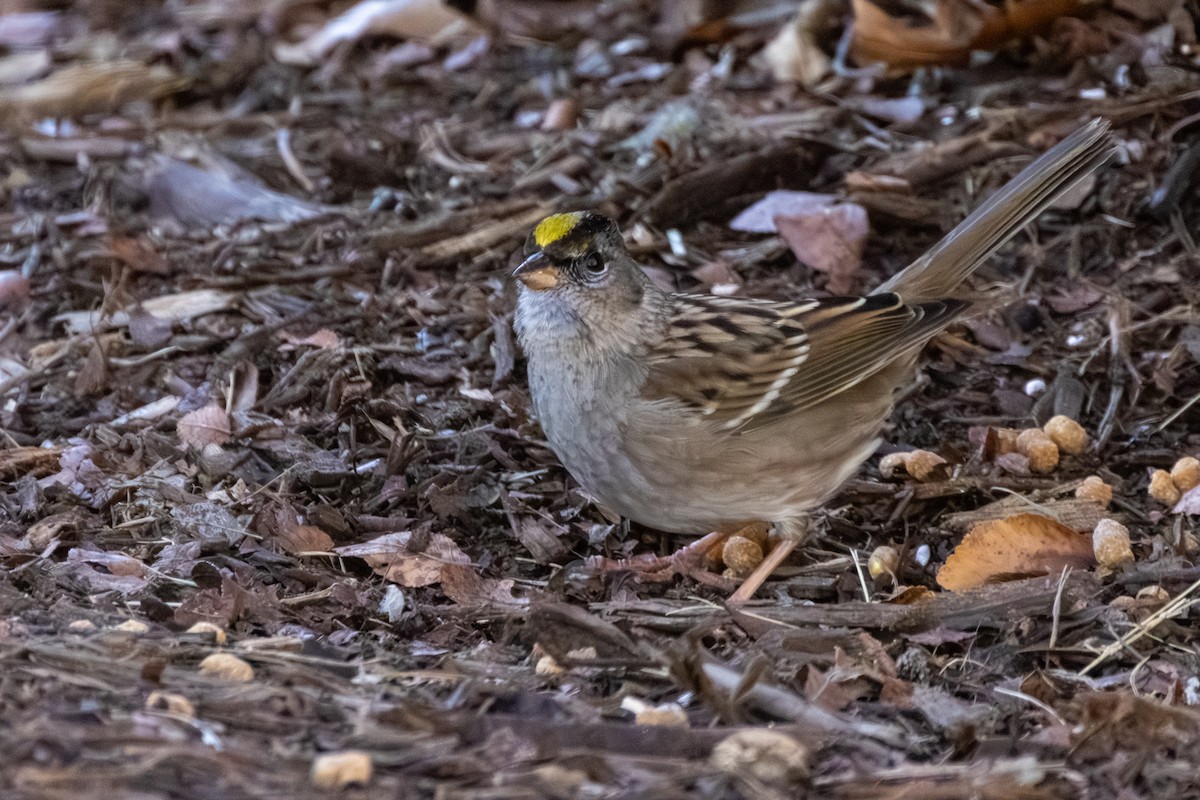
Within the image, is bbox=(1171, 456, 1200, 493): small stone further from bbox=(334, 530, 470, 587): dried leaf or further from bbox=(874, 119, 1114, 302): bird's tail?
bbox=(334, 530, 470, 587): dried leaf

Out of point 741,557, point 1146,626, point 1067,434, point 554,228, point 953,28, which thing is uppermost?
point 554,228

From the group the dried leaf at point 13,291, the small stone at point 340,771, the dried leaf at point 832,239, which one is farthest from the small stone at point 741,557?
the dried leaf at point 13,291

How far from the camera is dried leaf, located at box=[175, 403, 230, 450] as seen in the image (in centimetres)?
390

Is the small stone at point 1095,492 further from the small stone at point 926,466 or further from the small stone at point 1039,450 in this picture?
the small stone at point 926,466

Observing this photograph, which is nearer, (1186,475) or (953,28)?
(1186,475)

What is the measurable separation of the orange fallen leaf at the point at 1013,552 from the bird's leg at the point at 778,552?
15.3 inches

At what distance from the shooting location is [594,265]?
3.64m

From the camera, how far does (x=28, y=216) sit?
16.8 ft

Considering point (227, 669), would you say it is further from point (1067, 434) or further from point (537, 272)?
point (1067, 434)

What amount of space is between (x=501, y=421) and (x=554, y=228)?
2.54 ft

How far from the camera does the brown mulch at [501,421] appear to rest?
8.37ft

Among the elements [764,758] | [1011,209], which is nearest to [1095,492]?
[1011,209]

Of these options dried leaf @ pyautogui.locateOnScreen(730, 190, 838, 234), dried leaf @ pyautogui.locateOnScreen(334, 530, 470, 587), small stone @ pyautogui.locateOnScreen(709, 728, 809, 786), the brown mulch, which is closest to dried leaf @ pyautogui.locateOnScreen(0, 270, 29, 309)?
the brown mulch

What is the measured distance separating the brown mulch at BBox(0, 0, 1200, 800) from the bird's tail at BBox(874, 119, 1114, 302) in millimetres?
472
